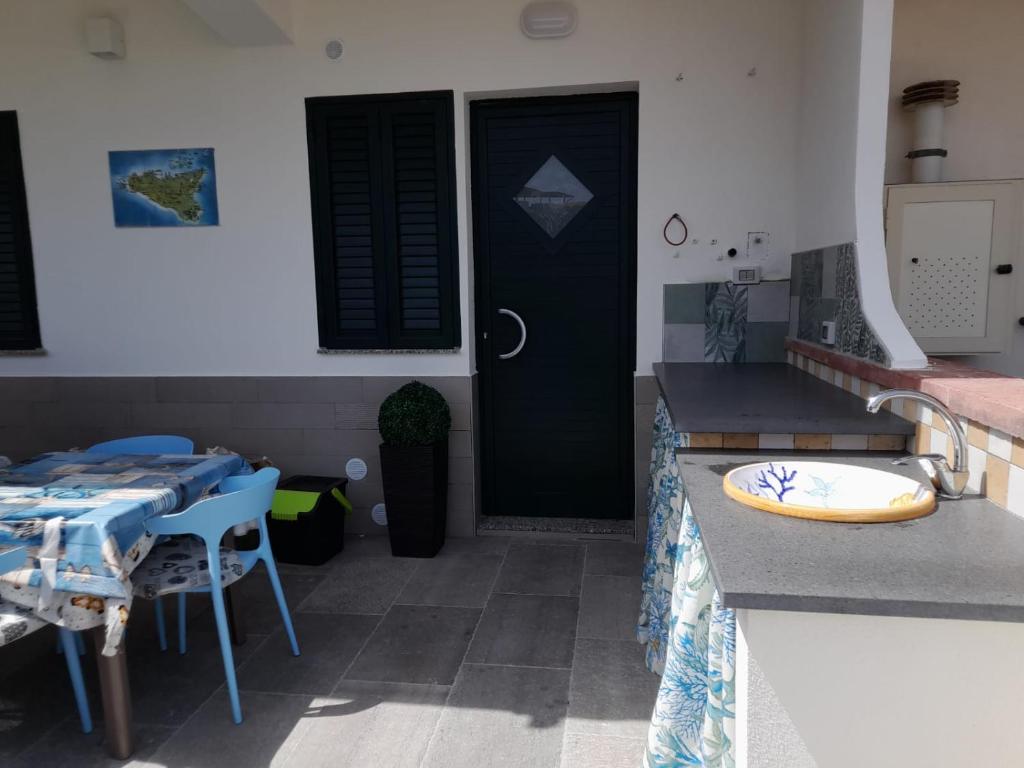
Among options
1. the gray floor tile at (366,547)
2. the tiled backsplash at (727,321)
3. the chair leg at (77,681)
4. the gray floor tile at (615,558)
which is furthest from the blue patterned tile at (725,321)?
the chair leg at (77,681)

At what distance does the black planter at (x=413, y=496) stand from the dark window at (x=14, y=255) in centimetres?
233

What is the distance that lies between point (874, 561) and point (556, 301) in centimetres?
274

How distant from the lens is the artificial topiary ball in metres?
3.47

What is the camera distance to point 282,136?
372 cm

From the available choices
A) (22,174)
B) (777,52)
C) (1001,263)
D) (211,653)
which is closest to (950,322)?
(1001,263)

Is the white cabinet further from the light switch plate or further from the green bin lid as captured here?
the green bin lid

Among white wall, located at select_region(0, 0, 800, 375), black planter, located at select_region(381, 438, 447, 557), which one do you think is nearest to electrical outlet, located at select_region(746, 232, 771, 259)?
white wall, located at select_region(0, 0, 800, 375)

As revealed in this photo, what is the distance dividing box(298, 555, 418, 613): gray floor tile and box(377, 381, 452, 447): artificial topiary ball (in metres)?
0.62

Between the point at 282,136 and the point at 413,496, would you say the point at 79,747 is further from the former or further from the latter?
the point at 282,136

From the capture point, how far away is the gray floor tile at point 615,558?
3367 millimetres

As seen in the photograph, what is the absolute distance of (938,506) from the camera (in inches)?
57.7

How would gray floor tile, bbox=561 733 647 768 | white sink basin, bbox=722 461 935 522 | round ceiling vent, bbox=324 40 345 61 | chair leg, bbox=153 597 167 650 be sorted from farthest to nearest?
round ceiling vent, bbox=324 40 345 61
chair leg, bbox=153 597 167 650
gray floor tile, bbox=561 733 647 768
white sink basin, bbox=722 461 935 522

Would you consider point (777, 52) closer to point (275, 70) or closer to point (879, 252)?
point (879, 252)

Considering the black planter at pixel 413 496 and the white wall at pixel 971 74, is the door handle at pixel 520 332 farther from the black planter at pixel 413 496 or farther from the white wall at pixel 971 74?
the white wall at pixel 971 74
